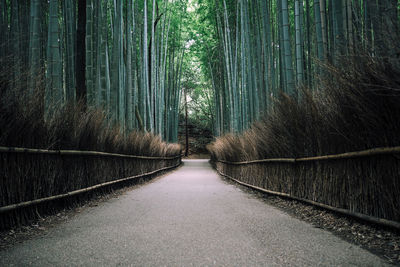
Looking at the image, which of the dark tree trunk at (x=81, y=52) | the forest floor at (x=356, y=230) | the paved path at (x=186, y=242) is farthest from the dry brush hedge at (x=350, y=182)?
the dark tree trunk at (x=81, y=52)

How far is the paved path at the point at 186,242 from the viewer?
1992 millimetres

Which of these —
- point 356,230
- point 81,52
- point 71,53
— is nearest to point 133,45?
point 71,53

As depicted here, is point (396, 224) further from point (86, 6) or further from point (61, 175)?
point (86, 6)

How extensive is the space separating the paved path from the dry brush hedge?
0.38m

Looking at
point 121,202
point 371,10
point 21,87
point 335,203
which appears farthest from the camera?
point 121,202

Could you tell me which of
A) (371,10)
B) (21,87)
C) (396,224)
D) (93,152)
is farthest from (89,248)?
(371,10)

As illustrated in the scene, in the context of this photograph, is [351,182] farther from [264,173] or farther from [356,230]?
[264,173]

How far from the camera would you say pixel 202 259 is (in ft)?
6.65

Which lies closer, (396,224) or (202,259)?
(202,259)

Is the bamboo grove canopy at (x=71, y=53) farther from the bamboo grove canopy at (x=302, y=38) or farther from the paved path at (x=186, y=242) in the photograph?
the bamboo grove canopy at (x=302, y=38)

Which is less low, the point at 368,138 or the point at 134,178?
the point at 368,138

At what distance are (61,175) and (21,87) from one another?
1.18 m

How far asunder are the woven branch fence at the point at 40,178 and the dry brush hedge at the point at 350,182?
2.68 meters

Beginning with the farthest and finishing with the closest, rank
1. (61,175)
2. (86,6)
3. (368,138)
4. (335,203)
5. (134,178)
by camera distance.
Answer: (134,178) → (86,6) → (61,175) → (335,203) → (368,138)
